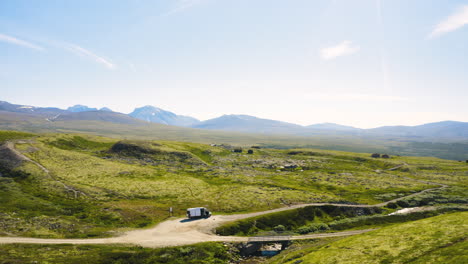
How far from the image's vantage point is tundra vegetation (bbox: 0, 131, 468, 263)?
5767 cm

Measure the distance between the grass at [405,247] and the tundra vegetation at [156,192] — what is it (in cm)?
1877

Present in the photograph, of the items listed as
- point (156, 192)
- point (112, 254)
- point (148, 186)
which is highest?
point (148, 186)

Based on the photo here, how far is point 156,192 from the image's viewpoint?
83500mm

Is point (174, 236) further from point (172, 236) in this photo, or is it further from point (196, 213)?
point (196, 213)

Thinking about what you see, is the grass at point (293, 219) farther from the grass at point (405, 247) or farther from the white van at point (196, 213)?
the grass at point (405, 247)

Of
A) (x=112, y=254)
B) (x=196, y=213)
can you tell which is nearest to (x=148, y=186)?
(x=196, y=213)

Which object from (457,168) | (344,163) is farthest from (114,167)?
(457,168)

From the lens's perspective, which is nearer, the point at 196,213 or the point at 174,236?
the point at 174,236

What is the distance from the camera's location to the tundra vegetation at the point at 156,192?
57672 mm

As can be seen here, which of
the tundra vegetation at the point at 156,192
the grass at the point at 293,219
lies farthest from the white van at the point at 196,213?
the grass at the point at 293,219

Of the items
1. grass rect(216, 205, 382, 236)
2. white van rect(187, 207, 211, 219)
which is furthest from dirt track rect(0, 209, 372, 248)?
grass rect(216, 205, 382, 236)

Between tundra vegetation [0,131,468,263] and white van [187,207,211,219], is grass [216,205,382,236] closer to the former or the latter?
tundra vegetation [0,131,468,263]

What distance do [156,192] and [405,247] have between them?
7366cm

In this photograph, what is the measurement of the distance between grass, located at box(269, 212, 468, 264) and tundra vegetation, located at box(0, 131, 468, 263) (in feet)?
61.6
